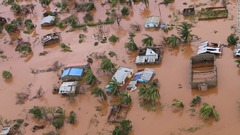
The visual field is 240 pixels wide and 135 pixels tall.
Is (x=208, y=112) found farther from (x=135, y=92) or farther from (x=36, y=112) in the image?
(x=36, y=112)

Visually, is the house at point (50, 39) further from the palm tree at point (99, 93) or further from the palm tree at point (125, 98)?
the palm tree at point (125, 98)

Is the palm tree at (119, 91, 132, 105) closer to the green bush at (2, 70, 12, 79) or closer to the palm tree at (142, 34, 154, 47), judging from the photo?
the palm tree at (142, 34, 154, 47)

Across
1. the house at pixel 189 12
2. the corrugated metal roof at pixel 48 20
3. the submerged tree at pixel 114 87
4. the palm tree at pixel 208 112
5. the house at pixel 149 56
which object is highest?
the house at pixel 189 12

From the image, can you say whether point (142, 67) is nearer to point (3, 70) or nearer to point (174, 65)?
point (174, 65)

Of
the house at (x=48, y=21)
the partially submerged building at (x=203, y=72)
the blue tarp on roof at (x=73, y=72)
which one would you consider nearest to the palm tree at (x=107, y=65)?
the blue tarp on roof at (x=73, y=72)

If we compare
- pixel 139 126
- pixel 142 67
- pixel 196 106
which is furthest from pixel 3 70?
pixel 196 106

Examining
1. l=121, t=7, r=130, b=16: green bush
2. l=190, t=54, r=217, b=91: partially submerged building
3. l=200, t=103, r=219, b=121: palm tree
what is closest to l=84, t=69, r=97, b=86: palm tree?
l=190, t=54, r=217, b=91: partially submerged building
